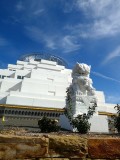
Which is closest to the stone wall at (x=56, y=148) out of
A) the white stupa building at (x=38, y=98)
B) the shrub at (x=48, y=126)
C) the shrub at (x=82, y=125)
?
the shrub at (x=48, y=126)

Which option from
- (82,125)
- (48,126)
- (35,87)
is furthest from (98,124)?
(35,87)

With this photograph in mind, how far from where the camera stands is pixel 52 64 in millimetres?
47969

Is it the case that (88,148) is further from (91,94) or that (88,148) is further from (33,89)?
(33,89)

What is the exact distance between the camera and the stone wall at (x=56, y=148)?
4.54m

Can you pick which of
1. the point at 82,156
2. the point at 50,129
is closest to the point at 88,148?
the point at 82,156

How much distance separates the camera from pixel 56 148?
4844 mm

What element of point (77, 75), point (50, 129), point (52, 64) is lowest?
point (50, 129)

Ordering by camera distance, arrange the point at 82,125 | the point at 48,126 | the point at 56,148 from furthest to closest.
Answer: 1. the point at 82,125
2. the point at 48,126
3. the point at 56,148

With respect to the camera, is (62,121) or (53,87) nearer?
(62,121)

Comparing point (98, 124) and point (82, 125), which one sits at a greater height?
point (98, 124)

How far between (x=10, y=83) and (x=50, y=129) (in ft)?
93.2

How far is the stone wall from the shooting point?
179 inches

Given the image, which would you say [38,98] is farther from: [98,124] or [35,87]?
[98,124]

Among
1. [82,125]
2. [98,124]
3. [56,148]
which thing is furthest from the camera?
[98,124]
